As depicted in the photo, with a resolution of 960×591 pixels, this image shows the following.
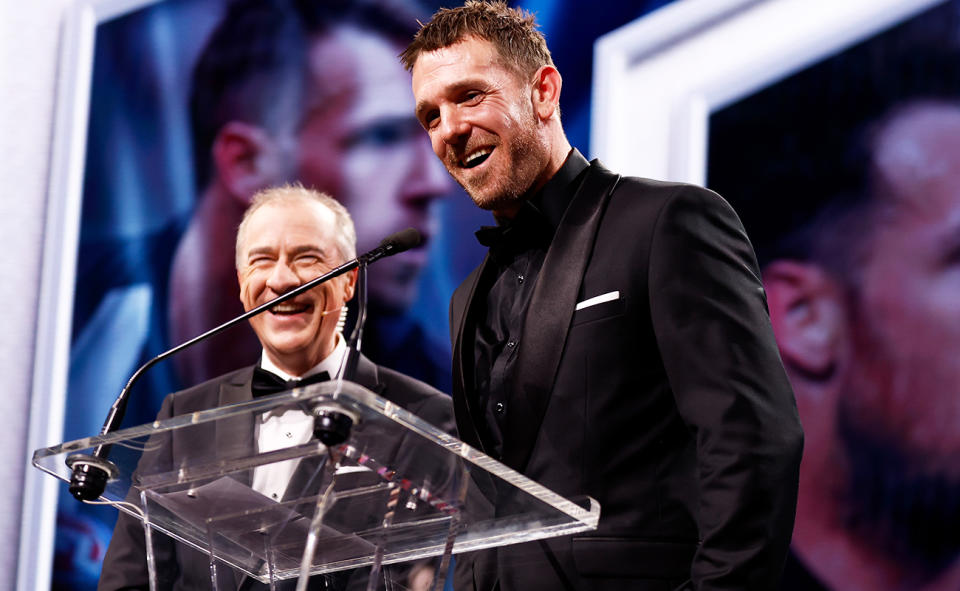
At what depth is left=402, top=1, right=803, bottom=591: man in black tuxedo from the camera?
147 centimetres

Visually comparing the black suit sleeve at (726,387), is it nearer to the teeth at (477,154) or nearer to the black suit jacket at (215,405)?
the teeth at (477,154)

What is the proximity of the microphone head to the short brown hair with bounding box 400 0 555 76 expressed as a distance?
1.22 feet

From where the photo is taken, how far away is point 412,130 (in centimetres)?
358

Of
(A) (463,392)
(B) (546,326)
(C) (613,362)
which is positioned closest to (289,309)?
(A) (463,392)

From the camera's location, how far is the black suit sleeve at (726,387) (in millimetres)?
1431

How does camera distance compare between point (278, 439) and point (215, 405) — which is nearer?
point (278, 439)

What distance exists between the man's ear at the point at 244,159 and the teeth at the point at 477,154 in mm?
1965

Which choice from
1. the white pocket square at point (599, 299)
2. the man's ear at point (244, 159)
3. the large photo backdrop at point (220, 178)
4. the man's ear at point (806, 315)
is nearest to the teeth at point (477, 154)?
the white pocket square at point (599, 299)

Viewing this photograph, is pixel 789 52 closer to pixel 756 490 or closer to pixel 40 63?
pixel 756 490

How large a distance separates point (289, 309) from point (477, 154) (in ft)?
3.31

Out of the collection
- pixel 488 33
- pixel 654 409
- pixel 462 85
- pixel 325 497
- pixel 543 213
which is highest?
pixel 488 33

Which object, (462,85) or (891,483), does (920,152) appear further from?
(462,85)

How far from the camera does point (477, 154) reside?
6.40 ft

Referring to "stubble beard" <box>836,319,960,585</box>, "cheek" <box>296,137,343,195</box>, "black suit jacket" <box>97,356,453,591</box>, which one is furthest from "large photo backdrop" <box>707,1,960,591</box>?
"cheek" <box>296,137,343,195</box>
